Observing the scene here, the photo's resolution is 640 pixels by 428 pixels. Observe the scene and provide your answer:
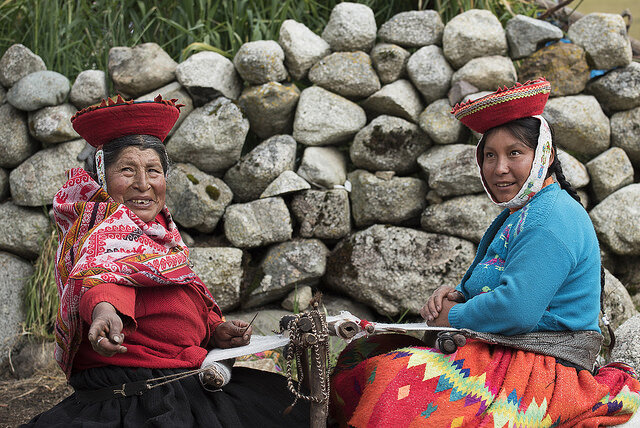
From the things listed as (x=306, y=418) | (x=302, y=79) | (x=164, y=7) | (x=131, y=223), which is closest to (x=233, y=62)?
(x=302, y=79)

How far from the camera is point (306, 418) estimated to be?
2.44m

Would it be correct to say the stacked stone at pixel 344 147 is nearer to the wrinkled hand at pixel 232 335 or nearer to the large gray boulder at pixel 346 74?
the large gray boulder at pixel 346 74

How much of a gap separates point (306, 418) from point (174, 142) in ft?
7.64

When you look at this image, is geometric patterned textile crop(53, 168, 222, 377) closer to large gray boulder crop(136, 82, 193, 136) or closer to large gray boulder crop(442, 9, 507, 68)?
large gray boulder crop(136, 82, 193, 136)

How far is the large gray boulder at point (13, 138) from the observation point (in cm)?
429

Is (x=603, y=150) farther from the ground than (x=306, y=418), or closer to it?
farther from the ground

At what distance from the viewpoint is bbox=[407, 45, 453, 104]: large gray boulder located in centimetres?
424

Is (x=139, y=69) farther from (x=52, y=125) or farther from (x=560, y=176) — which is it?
(x=560, y=176)

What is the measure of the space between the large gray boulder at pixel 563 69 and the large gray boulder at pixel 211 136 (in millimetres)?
1978

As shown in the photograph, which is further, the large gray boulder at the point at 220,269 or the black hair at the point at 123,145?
the large gray boulder at the point at 220,269

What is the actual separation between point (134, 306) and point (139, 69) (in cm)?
253

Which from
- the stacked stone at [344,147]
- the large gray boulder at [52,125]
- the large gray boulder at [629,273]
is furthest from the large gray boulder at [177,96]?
the large gray boulder at [629,273]

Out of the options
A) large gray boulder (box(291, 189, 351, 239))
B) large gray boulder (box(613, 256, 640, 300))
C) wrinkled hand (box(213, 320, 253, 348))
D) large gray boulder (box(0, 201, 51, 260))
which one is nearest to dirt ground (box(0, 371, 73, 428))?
large gray boulder (box(0, 201, 51, 260))

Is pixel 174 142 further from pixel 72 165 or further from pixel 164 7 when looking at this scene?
pixel 164 7
